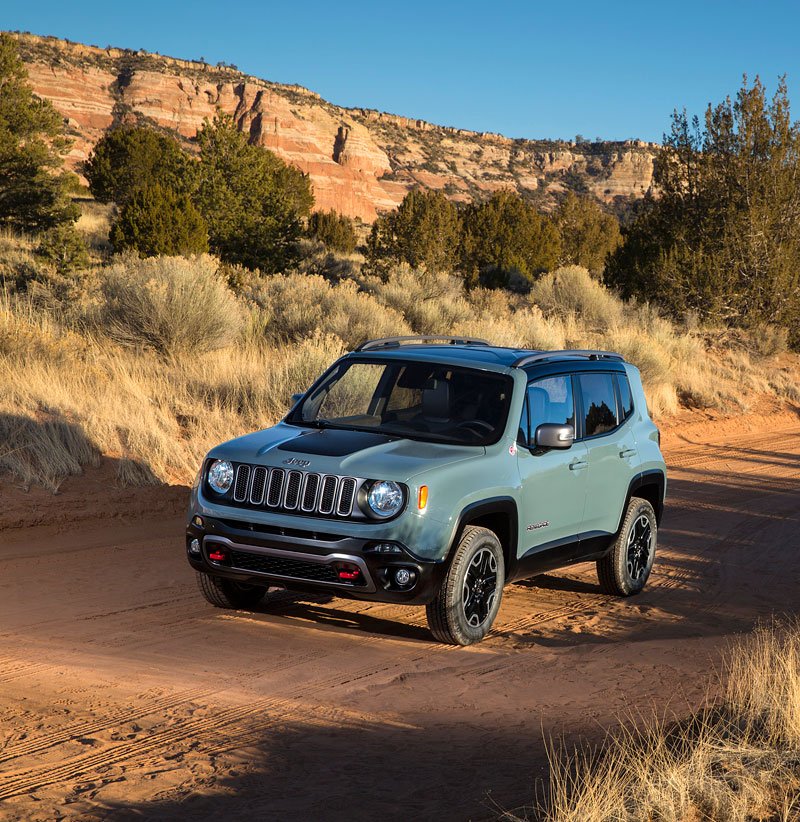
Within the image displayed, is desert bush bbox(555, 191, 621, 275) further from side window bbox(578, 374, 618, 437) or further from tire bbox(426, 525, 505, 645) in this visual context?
tire bbox(426, 525, 505, 645)

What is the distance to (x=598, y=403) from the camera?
8.33 metres

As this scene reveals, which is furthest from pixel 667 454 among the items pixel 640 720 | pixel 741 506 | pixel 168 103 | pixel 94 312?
pixel 168 103

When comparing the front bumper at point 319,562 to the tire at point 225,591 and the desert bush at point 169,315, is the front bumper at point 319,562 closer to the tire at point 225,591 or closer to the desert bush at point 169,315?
the tire at point 225,591

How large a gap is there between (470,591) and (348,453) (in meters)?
1.20

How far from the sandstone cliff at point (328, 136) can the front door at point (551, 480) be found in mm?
91789

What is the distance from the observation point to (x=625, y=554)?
853 centimetres

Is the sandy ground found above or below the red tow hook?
below

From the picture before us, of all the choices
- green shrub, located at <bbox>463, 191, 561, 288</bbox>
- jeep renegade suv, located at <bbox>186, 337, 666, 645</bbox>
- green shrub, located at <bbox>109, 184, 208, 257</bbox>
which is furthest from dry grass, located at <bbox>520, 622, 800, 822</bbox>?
green shrub, located at <bbox>463, 191, 561, 288</bbox>

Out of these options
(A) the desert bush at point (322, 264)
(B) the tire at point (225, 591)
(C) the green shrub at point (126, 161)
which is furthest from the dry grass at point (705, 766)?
(C) the green shrub at point (126, 161)

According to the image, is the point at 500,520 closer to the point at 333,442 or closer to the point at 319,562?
the point at 333,442

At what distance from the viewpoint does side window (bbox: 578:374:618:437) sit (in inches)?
321

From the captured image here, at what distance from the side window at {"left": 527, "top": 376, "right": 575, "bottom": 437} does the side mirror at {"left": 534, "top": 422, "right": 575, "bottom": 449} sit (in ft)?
0.75

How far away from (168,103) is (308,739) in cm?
11090

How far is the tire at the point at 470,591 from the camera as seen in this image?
6.57 meters
